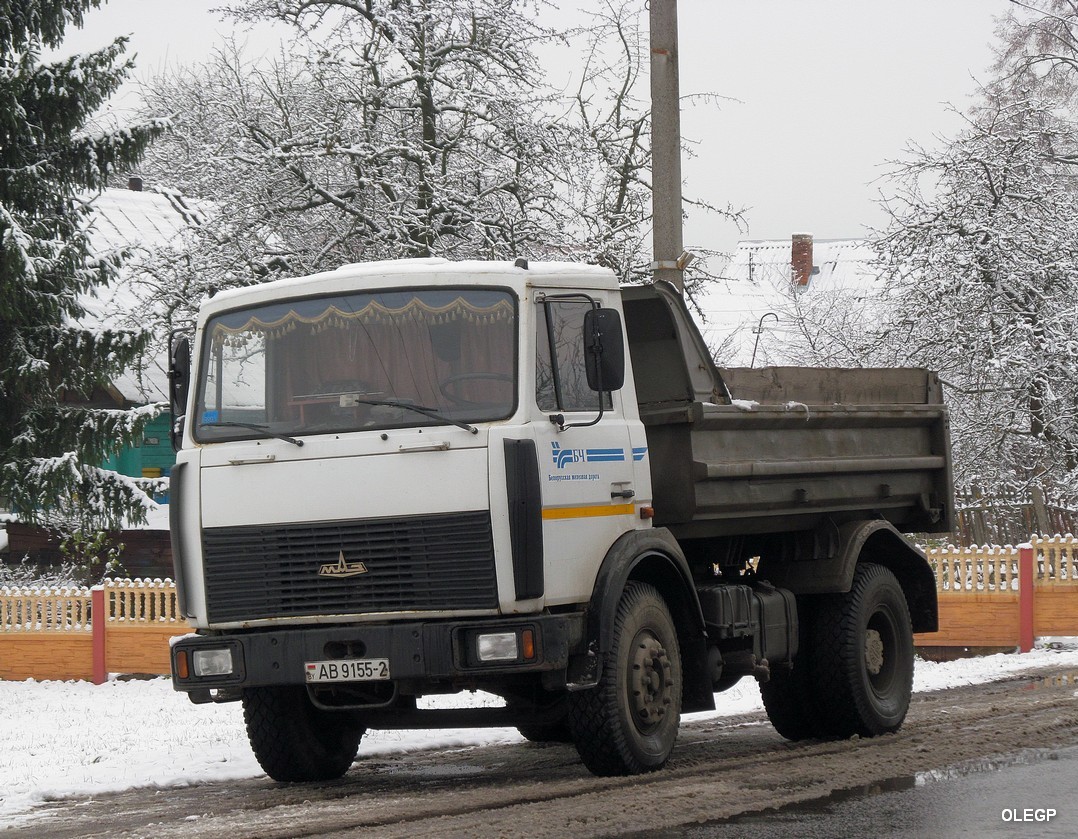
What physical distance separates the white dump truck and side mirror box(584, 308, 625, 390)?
0.01 metres

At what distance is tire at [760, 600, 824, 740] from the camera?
9.76 meters

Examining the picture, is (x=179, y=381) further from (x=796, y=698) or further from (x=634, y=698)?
(x=796, y=698)

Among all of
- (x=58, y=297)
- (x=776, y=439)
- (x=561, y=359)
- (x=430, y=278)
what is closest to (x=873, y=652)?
(x=776, y=439)

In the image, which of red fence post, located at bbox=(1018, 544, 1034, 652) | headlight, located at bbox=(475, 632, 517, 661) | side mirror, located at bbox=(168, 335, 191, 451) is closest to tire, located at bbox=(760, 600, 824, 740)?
headlight, located at bbox=(475, 632, 517, 661)

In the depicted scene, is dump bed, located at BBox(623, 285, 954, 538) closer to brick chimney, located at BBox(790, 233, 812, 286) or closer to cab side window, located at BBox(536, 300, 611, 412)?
cab side window, located at BBox(536, 300, 611, 412)

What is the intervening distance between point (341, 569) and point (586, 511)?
124 cm

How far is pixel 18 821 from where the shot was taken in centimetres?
759

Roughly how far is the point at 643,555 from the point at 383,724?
175 cm

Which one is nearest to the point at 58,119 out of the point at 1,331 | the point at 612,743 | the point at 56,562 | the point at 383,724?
the point at 1,331

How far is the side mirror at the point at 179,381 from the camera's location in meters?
8.25

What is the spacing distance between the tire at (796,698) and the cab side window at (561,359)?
2870 mm

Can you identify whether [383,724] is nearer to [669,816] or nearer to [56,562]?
[669,816]

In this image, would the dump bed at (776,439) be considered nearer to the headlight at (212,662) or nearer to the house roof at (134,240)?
the headlight at (212,662)

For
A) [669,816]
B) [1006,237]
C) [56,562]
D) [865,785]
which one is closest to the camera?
[669,816]
